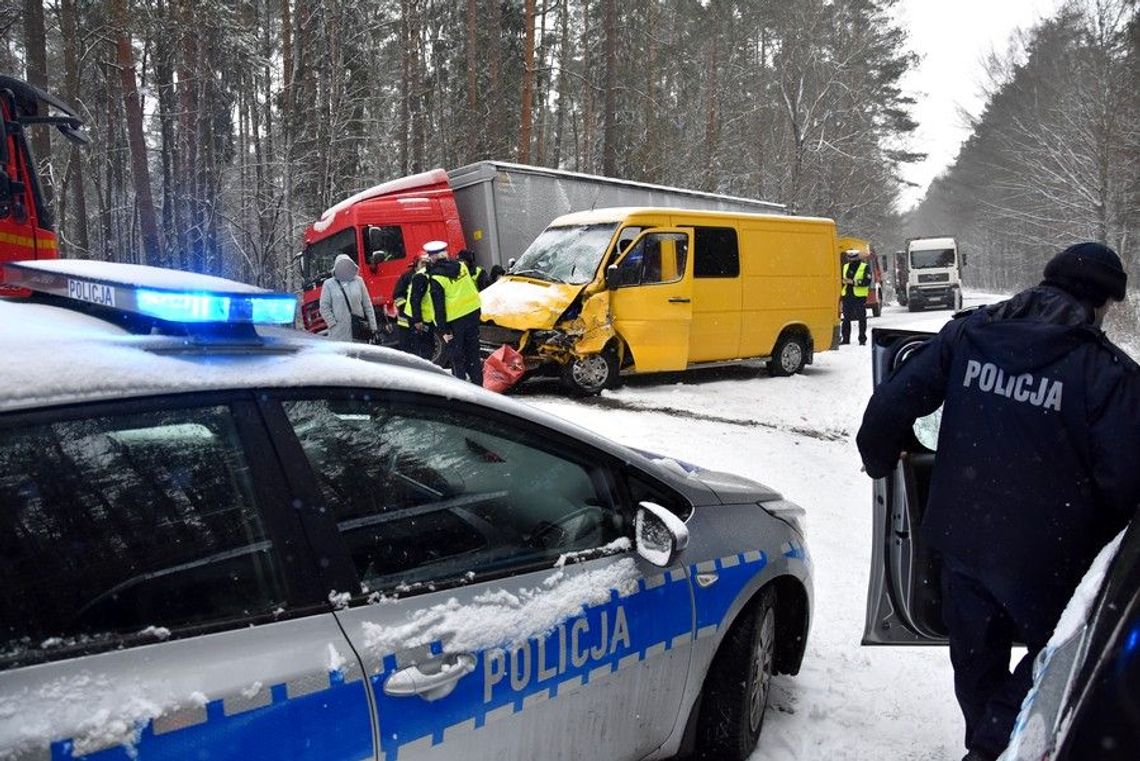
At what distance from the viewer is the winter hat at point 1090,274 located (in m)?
2.31

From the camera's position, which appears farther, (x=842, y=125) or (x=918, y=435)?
(x=842, y=125)

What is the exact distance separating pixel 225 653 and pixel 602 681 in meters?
1.04

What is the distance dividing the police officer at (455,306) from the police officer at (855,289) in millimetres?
9522

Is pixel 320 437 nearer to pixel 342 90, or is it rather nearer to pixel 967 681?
pixel 967 681

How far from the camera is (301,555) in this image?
1632 mm

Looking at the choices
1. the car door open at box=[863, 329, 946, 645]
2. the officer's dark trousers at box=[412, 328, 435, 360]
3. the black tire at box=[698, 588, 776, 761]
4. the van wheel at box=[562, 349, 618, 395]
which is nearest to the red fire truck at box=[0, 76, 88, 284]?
the officer's dark trousers at box=[412, 328, 435, 360]

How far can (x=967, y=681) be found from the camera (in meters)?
2.47

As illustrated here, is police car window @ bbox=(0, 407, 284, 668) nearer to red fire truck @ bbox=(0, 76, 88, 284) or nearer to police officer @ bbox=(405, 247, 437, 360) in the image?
red fire truck @ bbox=(0, 76, 88, 284)

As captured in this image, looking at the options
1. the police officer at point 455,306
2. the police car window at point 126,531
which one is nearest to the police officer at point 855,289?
the police officer at point 455,306

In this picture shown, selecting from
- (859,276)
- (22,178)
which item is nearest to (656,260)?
(22,178)

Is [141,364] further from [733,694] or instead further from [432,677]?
[733,694]

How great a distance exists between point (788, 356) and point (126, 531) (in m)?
11.4

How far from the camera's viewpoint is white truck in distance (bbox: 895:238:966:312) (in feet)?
97.9

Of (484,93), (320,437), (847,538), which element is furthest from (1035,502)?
(484,93)
